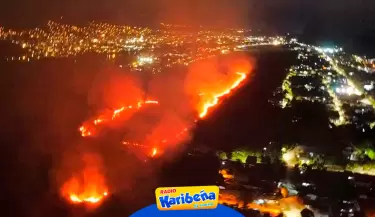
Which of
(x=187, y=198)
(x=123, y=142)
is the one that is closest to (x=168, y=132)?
(x=123, y=142)

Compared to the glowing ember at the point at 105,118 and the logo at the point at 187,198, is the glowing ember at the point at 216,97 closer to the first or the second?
the glowing ember at the point at 105,118

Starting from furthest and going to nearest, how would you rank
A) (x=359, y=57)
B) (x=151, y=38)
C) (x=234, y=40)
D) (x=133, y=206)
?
(x=234, y=40) < (x=359, y=57) < (x=151, y=38) < (x=133, y=206)

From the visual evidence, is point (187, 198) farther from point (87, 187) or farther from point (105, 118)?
point (105, 118)

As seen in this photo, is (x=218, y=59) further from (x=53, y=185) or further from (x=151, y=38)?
(x=53, y=185)

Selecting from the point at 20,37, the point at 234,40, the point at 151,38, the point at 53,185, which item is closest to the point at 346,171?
the point at 53,185

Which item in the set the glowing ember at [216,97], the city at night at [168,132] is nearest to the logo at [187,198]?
the city at night at [168,132]
